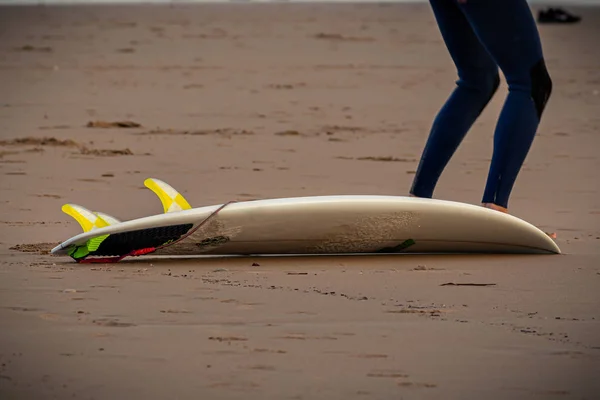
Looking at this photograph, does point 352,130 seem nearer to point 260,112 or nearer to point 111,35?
point 260,112

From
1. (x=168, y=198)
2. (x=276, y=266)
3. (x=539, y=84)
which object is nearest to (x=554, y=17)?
(x=539, y=84)

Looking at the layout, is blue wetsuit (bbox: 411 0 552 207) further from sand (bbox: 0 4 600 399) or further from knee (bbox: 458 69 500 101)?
sand (bbox: 0 4 600 399)

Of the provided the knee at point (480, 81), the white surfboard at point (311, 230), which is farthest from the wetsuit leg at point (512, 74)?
the white surfboard at point (311, 230)

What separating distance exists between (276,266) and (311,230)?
0.60 feet

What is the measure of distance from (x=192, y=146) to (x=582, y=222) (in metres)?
3.79

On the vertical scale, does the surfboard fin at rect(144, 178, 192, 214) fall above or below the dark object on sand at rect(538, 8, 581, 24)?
below

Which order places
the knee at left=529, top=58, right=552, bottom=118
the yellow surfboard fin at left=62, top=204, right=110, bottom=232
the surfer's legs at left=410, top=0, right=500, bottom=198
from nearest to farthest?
the yellow surfboard fin at left=62, top=204, right=110, bottom=232
the knee at left=529, top=58, right=552, bottom=118
the surfer's legs at left=410, top=0, right=500, bottom=198

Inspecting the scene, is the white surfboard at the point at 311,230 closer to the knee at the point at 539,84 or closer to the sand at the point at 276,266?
the sand at the point at 276,266

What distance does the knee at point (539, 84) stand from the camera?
15.6ft

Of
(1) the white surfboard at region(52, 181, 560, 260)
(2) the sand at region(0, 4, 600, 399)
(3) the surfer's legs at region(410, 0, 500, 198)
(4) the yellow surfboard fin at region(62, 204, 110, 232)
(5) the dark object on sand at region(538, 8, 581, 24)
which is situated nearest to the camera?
(2) the sand at region(0, 4, 600, 399)

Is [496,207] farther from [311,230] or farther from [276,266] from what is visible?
[276,266]

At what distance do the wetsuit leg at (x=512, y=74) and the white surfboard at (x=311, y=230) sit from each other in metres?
0.36

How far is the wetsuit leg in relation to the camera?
4.63 metres

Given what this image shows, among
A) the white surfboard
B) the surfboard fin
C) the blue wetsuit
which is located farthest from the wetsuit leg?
the surfboard fin
